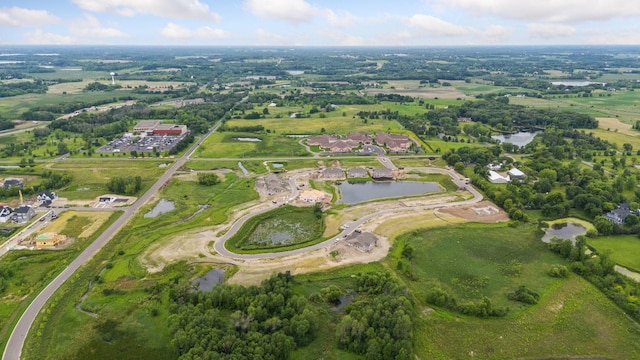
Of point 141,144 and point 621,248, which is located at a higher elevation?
point 141,144

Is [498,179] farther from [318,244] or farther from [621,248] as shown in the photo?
[318,244]

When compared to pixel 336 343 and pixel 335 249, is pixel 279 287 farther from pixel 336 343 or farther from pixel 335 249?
pixel 335 249

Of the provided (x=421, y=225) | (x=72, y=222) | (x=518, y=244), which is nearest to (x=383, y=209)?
(x=421, y=225)

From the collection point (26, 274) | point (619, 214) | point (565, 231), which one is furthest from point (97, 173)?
point (619, 214)

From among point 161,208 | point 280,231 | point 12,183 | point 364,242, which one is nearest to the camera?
point 364,242

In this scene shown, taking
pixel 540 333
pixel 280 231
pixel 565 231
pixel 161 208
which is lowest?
pixel 540 333

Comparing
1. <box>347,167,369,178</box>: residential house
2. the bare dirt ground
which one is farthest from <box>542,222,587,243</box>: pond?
<box>347,167,369,178</box>: residential house

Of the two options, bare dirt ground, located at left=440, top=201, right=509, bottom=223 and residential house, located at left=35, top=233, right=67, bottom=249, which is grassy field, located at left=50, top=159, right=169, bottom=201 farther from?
bare dirt ground, located at left=440, top=201, right=509, bottom=223
